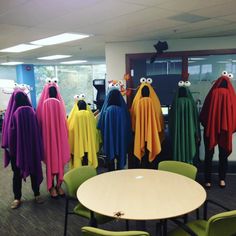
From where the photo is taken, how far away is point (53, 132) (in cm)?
333

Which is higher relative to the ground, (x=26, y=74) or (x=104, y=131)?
(x=26, y=74)

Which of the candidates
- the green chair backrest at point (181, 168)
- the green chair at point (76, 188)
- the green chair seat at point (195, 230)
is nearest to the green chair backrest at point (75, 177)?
the green chair at point (76, 188)

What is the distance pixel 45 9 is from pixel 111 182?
5.53 ft

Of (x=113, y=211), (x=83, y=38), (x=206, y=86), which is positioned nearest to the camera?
(x=113, y=211)

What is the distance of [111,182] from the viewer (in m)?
2.39

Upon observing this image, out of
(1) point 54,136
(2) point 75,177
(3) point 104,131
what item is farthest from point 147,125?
(2) point 75,177

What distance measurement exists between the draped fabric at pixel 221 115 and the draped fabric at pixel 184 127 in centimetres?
19

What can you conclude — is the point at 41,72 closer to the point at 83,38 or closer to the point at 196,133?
the point at 83,38

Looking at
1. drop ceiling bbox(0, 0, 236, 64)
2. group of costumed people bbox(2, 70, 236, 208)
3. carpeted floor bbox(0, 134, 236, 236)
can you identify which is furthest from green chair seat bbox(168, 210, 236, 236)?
group of costumed people bbox(2, 70, 236, 208)

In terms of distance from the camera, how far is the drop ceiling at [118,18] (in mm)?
2369

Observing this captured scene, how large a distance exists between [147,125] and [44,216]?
1.72 meters

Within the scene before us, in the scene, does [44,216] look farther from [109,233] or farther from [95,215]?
[109,233]

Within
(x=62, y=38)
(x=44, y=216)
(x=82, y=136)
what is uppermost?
(x=62, y=38)

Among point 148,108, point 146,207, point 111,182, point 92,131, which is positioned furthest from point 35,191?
point 146,207
